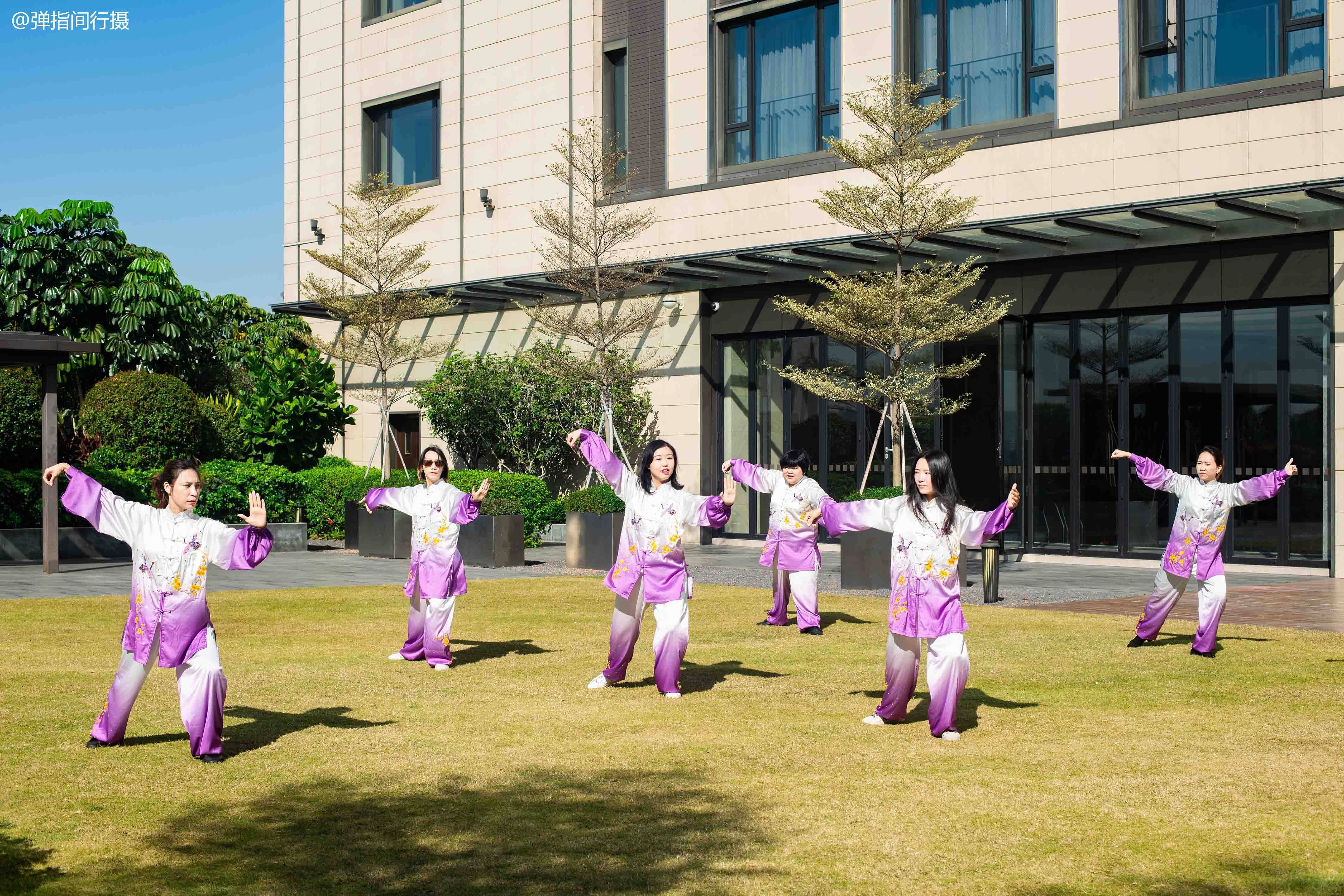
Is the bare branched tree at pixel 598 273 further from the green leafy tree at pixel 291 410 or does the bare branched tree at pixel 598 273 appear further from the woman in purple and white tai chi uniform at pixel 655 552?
the woman in purple and white tai chi uniform at pixel 655 552

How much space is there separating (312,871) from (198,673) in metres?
2.31

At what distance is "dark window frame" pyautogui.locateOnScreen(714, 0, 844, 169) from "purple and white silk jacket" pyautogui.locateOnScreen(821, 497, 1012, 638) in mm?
16038

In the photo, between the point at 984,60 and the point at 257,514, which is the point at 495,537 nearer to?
the point at 984,60

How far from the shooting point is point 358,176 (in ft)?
100

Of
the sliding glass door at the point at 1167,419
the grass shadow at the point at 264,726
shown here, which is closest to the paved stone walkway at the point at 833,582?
the sliding glass door at the point at 1167,419

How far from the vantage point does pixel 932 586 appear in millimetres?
7953

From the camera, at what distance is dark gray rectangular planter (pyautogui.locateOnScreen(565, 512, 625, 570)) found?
64.1 feet

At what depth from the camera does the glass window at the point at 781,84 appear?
921 inches

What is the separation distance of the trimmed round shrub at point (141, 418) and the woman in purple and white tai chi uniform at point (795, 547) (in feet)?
44.9

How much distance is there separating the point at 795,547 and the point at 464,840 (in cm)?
789

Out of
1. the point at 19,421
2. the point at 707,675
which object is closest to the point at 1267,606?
the point at 707,675

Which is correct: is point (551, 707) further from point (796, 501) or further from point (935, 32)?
point (935, 32)

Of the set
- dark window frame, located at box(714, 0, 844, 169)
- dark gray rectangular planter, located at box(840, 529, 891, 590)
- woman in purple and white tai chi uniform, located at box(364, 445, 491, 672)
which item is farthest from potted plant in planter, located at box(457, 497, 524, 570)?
woman in purple and white tai chi uniform, located at box(364, 445, 491, 672)

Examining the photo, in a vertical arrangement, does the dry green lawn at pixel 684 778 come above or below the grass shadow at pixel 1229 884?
above
